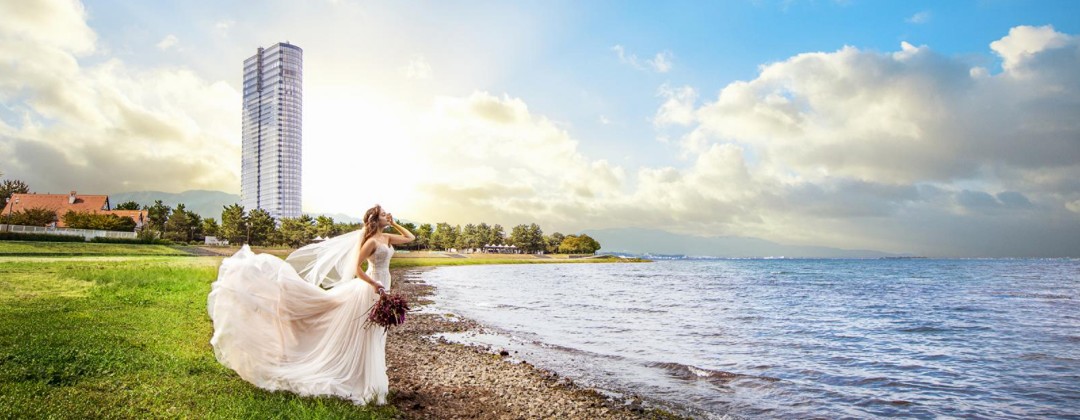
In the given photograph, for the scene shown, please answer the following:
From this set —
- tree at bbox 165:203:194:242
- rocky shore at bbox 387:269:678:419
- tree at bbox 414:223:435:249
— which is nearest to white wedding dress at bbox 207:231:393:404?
rocky shore at bbox 387:269:678:419

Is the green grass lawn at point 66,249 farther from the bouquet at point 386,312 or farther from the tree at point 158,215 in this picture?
the tree at point 158,215

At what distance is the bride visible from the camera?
8570 mm

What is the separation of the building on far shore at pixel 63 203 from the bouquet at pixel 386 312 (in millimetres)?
125970

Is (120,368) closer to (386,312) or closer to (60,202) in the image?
(386,312)

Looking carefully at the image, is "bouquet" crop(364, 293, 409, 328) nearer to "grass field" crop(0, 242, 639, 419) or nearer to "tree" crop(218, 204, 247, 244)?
"grass field" crop(0, 242, 639, 419)

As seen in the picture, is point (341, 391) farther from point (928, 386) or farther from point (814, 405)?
point (928, 386)

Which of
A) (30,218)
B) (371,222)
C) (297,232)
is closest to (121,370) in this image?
(371,222)

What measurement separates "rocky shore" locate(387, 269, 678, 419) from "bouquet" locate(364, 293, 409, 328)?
171 cm

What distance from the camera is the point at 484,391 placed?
12008 millimetres

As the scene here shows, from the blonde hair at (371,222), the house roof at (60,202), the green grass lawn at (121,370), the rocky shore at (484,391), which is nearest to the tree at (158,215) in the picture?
the house roof at (60,202)

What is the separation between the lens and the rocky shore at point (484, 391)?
34.4ft

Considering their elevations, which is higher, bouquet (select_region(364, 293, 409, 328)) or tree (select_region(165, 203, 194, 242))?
tree (select_region(165, 203, 194, 242))

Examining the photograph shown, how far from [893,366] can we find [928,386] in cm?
266

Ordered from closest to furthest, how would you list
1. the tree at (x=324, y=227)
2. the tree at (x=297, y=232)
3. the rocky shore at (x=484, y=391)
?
1. the rocky shore at (x=484, y=391)
2. the tree at (x=297, y=232)
3. the tree at (x=324, y=227)
